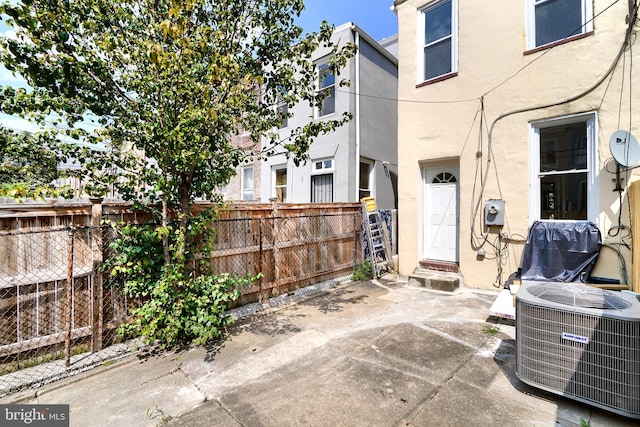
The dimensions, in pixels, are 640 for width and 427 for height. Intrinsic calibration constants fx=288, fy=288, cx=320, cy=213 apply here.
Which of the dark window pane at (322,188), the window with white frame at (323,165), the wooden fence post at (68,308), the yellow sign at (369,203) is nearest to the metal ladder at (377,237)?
the yellow sign at (369,203)

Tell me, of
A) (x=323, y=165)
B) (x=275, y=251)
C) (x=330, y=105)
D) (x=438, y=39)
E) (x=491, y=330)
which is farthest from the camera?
(x=323, y=165)

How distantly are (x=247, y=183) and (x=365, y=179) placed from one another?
4.95m

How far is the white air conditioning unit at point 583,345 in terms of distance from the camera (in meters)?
2.28

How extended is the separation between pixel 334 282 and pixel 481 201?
12.0 feet

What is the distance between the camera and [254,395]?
279 cm

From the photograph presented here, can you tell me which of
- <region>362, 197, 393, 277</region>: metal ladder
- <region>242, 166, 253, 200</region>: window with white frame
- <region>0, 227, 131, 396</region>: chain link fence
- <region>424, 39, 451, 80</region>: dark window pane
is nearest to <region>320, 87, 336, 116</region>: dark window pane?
<region>424, 39, 451, 80</region>: dark window pane

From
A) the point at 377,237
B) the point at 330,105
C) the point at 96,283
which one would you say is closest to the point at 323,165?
the point at 330,105

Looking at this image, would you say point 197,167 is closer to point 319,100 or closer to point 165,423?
point 319,100

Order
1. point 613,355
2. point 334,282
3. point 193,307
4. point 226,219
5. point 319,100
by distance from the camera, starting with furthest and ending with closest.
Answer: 1. point 334,282
2. point 226,219
3. point 319,100
4. point 193,307
5. point 613,355

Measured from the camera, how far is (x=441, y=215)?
6828mm

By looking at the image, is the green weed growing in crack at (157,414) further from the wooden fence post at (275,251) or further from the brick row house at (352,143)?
the brick row house at (352,143)

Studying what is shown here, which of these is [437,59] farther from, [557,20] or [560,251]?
[560,251]

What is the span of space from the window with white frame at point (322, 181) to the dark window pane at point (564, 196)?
17.5ft

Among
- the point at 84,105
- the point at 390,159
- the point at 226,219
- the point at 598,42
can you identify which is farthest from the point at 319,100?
the point at 390,159
